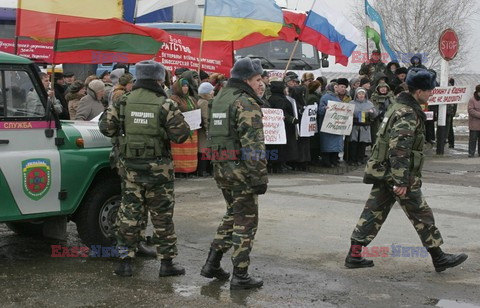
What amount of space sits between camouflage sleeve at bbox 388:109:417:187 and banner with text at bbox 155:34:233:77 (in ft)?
23.8

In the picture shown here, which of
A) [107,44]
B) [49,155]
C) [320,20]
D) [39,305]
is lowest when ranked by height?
[39,305]

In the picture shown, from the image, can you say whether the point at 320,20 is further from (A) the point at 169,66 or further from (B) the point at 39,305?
(B) the point at 39,305

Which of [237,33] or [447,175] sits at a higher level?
[237,33]

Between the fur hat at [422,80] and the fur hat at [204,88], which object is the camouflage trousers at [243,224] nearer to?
the fur hat at [422,80]

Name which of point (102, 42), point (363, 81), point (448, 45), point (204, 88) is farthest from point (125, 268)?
point (448, 45)

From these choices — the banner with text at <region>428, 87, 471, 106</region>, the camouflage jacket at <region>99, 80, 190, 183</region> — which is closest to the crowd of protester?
the banner with text at <region>428, 87, 471, 106</region>

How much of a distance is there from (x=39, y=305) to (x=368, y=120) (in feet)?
34.9

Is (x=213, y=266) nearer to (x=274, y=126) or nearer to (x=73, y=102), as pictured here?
(x=73, y=102)

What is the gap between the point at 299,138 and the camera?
1518 centimetres

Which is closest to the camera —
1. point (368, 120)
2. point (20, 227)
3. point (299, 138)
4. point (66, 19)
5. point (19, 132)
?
point (19, 132)

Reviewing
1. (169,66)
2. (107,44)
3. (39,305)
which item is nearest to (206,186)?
(169,66)

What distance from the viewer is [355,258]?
7641 millimetres

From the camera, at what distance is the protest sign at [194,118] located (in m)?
13.1

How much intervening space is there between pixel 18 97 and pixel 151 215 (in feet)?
5.34
